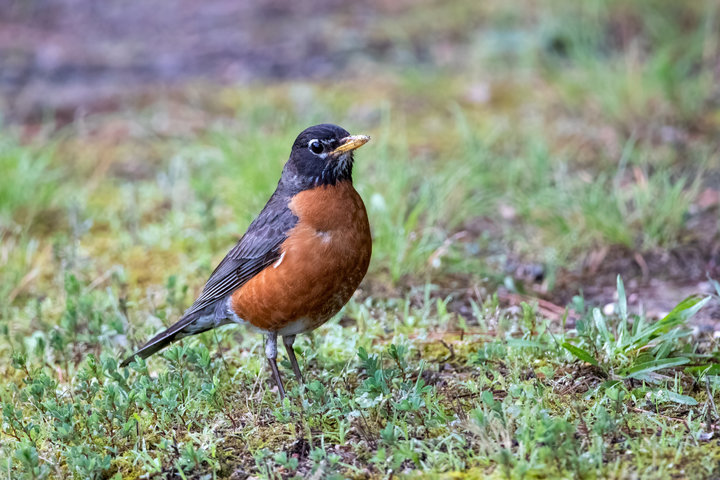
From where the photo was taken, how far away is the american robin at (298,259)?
390cm

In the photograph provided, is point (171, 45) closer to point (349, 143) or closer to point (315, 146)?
point (315, 146)

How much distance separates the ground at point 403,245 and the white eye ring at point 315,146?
38.3 inches

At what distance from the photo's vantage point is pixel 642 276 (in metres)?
5.12

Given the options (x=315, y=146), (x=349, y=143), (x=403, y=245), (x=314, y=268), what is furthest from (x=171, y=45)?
(x=314, y=268)

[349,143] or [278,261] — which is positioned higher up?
[349,143]

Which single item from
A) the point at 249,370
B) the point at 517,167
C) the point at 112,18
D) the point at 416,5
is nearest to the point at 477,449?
the point at 249,370

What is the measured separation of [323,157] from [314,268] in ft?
1.97

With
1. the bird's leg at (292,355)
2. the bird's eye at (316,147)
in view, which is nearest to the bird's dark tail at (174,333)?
the bird's leg at (292,355)

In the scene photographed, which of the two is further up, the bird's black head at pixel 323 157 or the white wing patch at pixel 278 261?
the bird's black head at pixel 323 157

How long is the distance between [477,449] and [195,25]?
31.4 feet

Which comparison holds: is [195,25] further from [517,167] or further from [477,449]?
[477,449]

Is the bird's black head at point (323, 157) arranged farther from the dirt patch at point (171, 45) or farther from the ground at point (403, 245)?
the dirt patch at point (171, 45)

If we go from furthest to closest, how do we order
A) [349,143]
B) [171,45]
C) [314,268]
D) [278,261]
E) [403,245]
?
[171,45], [403,245], [349,143], [278,261], [314,268]

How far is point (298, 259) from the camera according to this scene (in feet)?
12.8
